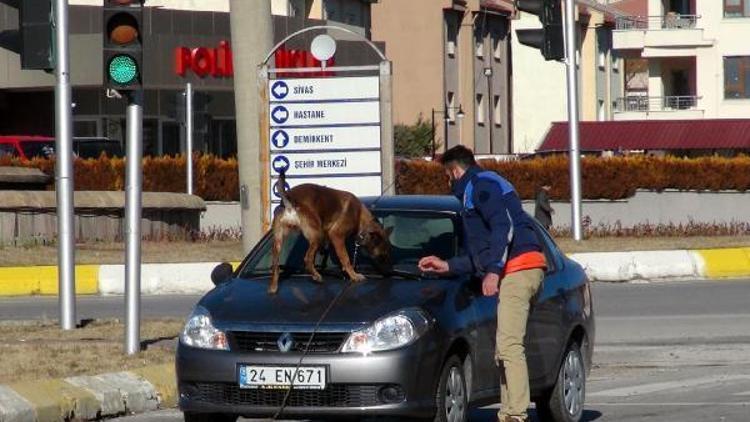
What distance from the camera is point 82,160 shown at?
37375 millimetres

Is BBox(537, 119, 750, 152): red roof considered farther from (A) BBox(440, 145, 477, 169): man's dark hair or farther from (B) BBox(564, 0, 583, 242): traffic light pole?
(A) BBox(440, 145, 477, 169): man's dark hair

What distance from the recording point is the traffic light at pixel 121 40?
14.6 metres

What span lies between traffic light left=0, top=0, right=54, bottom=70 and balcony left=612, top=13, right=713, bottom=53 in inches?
2403

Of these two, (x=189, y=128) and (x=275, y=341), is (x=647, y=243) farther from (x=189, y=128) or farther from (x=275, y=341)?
(x=275, y=341)

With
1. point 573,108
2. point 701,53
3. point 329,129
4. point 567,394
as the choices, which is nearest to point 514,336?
point 567,394

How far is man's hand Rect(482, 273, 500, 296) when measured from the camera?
1023 centimetres

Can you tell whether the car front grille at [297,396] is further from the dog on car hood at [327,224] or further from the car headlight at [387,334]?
the dog on car hood at [327,224]

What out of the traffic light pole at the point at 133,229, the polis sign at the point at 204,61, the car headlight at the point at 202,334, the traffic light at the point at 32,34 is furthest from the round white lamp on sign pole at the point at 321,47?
the polis sign at the point at 204,61

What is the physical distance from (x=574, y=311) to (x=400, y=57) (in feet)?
198

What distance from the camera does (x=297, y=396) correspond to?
9891 mm

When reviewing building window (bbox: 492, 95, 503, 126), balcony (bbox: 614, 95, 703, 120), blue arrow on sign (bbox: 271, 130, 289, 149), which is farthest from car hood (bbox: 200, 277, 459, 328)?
building window (bbox: 492, 95, 503, 126)

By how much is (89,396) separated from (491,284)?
3.42 metres

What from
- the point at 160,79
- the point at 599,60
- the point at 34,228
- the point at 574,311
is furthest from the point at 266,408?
the point at 599,60

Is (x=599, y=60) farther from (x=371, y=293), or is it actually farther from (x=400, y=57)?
(x=371, y=293)
